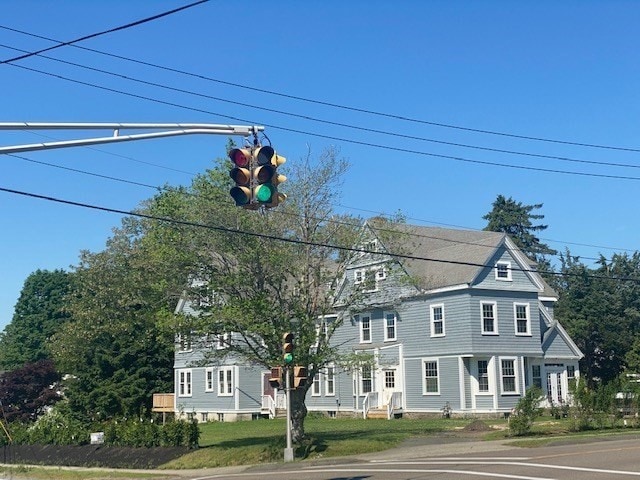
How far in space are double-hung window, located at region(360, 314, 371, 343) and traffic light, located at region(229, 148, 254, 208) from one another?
3664cm

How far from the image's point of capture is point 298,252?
29.9m

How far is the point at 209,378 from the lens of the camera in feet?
186

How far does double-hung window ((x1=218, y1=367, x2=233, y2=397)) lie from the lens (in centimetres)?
5462

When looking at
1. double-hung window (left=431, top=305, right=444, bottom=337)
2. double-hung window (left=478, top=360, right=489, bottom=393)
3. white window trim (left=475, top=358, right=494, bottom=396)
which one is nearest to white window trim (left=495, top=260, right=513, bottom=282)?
double-hung window (left=431, top=305, right=444, bottom=337)

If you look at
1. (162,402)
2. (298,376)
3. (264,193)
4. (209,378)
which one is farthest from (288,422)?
(209,378)

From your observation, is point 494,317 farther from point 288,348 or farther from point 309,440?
point 288,348

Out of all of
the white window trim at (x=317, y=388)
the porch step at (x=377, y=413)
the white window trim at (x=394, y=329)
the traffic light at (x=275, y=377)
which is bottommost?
the porch step at (x=377, y=413)

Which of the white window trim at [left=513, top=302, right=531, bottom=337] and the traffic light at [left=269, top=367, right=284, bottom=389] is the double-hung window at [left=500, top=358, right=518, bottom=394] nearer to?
the white window trim at [left=513, top=302, right=531, bottom=337]

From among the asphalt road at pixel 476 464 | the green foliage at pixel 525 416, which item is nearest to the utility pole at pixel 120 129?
the asphalt road at pixel 476 464

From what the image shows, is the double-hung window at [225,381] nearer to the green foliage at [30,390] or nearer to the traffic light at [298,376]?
the green foliage at [30,390]

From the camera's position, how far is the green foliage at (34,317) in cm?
10669

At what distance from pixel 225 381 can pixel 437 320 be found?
53.7ft

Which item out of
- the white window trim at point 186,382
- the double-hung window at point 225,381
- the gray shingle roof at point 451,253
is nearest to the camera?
the gray shingle roof at point 451,253

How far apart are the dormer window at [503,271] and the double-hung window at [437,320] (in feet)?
11.7
